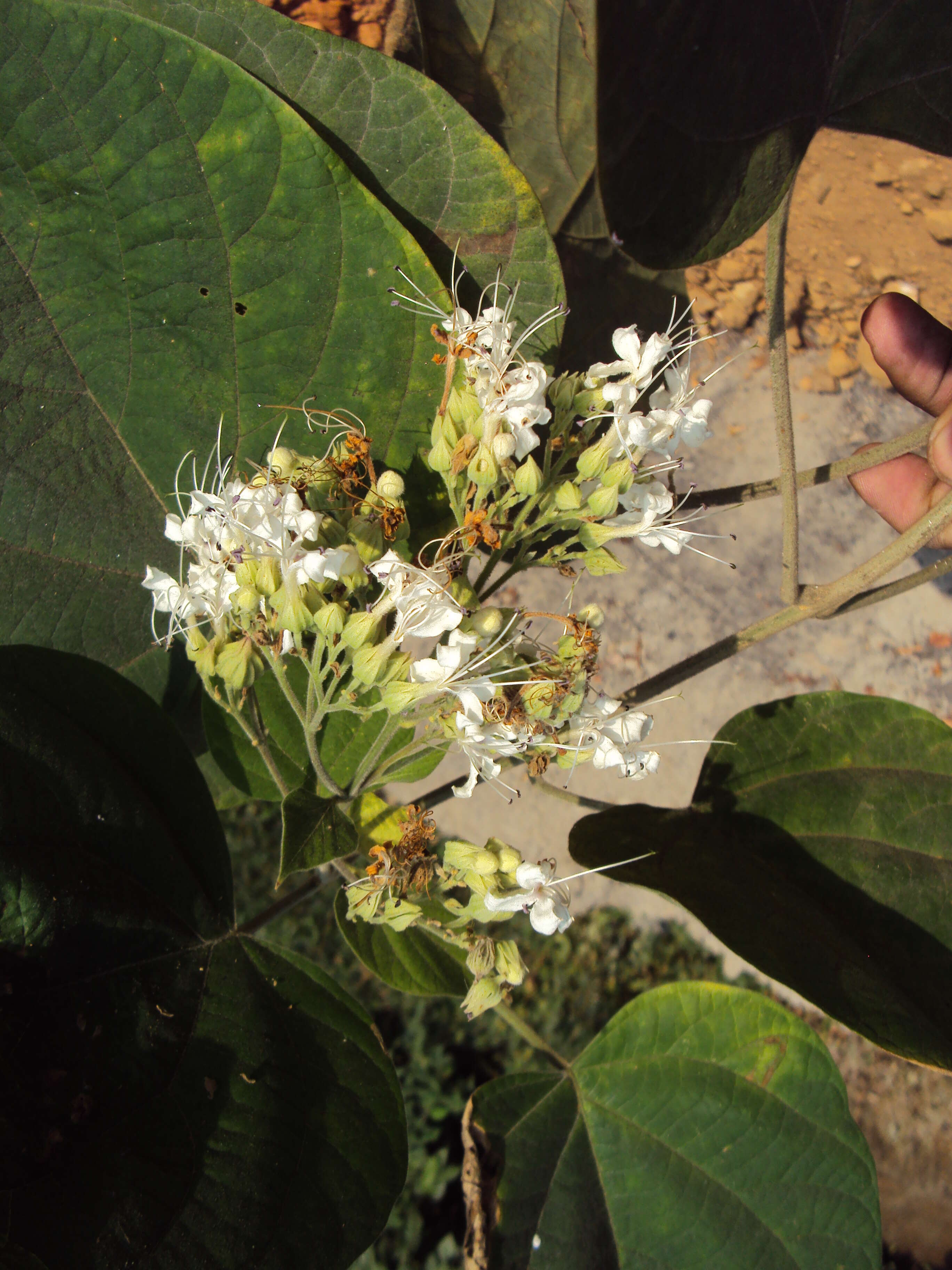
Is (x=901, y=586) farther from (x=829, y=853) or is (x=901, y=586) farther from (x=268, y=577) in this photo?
(x=268, y=577)

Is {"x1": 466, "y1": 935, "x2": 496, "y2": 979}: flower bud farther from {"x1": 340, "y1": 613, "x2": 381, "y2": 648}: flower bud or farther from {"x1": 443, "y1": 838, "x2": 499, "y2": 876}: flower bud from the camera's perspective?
{"x1": 340, "y1": 613, "x2": 381, "y2": 648}: flower bud

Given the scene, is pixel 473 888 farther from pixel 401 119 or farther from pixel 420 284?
pixel 401 119

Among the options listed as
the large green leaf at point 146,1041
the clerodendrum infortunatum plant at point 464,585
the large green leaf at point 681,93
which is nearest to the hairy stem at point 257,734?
the clerodendrum infortunatum plant at point 464,585

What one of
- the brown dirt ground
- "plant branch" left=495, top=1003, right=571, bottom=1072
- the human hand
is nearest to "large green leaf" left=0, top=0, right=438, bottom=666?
"plant branch" left=495, top=1003, right=571, bottom=1072

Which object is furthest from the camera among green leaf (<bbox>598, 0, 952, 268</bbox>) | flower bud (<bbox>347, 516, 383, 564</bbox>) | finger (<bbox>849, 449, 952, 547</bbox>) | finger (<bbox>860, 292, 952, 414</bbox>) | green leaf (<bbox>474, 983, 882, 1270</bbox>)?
finger (<bbox>849, 449, 952, 547</bbox>)

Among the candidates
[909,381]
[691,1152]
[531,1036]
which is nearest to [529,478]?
[531,1036]

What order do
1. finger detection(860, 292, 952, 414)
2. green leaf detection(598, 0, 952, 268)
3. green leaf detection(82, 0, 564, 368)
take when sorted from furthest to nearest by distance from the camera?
finger detection(860, 292, 952, 414) → green leaf detection(82, 0, 564, 368) → green leaf detection(598, 0, 952, 268)

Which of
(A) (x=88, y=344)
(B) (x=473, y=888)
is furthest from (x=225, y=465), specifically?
(B) (x=473, y=888)
